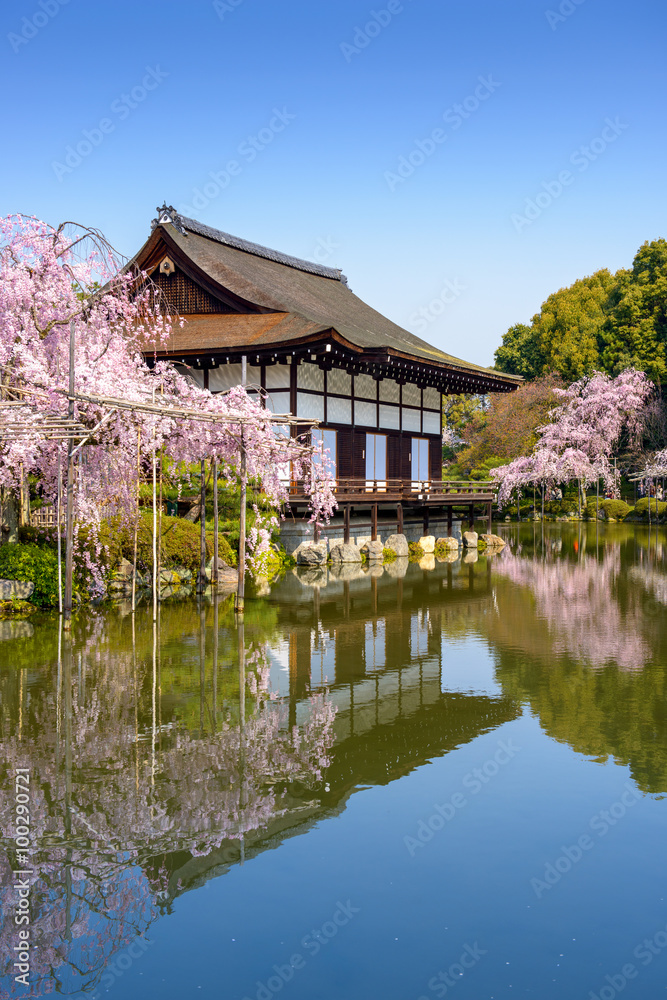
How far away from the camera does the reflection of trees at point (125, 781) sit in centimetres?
558

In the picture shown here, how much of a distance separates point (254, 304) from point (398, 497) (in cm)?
840

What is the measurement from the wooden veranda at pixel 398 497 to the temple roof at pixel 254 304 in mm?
4480

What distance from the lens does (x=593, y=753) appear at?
8680 mm

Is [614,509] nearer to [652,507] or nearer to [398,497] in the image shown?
[652,507]

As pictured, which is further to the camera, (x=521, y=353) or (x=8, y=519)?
(x=521, y=353)

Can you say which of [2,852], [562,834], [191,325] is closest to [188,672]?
[2,852]

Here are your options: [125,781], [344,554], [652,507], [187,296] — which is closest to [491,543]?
[344,554]

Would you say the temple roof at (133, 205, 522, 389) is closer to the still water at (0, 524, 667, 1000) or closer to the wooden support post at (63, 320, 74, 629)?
the wooden support post at (63, 320, 74, 629)

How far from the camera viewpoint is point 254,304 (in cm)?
2931

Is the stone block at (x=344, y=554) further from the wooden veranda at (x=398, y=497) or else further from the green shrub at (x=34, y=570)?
the green shrub at (x=34, y=570)

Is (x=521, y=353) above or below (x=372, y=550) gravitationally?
above

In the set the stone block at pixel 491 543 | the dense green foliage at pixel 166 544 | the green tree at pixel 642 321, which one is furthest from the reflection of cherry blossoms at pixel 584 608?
the green tree at pixel 642 321

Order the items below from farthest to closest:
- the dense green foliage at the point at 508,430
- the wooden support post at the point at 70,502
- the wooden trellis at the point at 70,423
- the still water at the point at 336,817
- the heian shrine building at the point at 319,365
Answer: the dense green foliage at the point at 508,430, the heian shrine building at the point at 319,365, the wooden trellis at the point at 70,423, the wooden support post at the point at 70,502, the still water at the point at 336,817

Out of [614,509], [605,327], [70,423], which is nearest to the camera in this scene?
[70,423]
